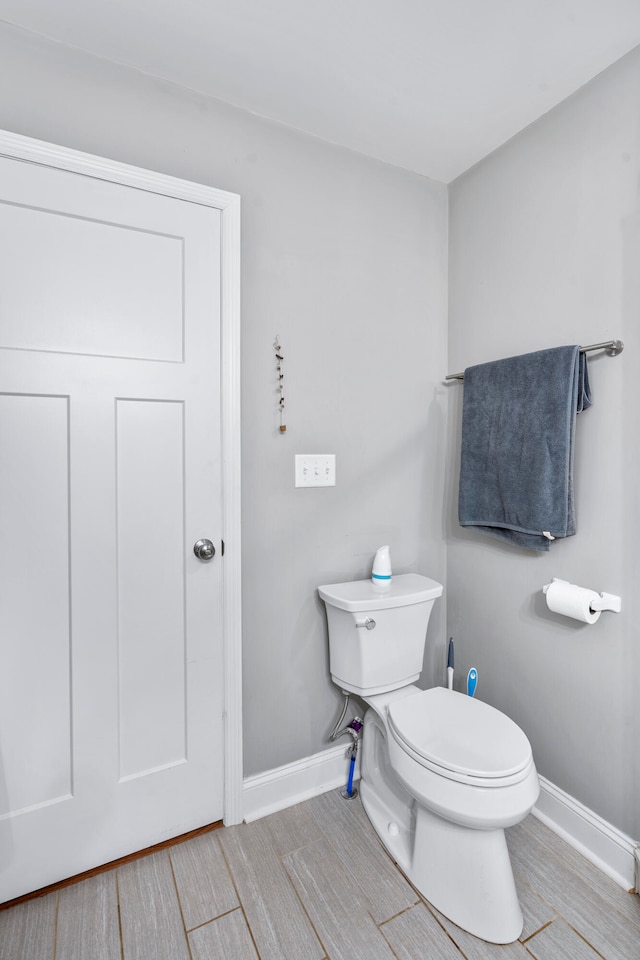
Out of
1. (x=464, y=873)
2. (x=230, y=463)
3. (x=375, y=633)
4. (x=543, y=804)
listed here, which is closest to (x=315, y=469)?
(x=230, y=463)

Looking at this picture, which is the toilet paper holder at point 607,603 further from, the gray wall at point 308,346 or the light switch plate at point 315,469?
the light switch plate at point 315,469

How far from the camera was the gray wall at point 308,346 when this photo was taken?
145 cm

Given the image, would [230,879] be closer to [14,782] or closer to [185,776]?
[185,776]

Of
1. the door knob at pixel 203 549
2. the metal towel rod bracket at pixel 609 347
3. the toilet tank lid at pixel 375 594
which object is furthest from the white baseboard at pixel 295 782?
the metal towel rod bracket at pixel 609 347

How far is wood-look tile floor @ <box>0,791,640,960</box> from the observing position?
46.0 inches

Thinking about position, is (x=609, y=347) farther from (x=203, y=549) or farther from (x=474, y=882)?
(x=474, y=882)

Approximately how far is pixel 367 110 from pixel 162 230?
31.0 inches

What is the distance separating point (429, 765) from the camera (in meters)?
1.25

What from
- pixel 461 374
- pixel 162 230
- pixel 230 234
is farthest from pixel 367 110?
pixel 461 374

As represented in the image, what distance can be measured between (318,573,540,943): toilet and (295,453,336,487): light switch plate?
371 mm

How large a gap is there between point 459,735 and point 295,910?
2.06ft

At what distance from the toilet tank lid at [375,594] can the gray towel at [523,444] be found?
0.31 meters

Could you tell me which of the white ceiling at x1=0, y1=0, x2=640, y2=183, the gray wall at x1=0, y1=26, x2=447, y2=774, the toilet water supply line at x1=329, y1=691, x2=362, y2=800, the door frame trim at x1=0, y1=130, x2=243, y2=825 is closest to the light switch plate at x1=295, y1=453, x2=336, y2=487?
the gray wall at x1=0, y1=26, x2=447, y2=774

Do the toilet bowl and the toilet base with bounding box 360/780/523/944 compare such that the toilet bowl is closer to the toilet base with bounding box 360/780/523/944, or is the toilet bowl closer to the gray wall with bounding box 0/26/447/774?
the toilet base with bounding box 360/780/523/944
